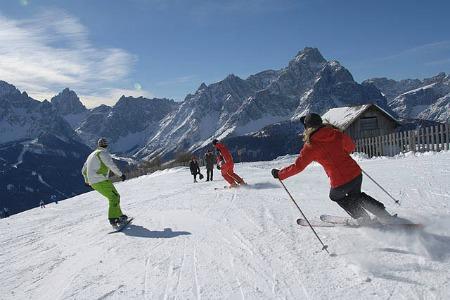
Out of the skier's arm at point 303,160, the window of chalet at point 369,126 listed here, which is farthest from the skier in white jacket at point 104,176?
the window of chalet at point 369,126

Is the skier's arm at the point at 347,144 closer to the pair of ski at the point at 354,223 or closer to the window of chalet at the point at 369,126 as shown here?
the pair of ski at the point at 354,223

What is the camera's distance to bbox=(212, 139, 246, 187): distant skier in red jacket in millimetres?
15125

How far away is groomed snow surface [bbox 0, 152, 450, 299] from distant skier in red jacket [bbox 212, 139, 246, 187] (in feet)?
17.0

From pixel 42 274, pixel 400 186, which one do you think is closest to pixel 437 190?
pixel 400 186

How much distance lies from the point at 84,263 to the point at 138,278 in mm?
1487

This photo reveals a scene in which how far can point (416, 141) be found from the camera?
71.5 feet

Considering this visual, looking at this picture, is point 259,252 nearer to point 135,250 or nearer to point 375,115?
point 135,250

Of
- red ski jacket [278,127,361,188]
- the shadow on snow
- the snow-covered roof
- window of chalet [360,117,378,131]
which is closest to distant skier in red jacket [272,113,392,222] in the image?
red ski jacket [278,127,361,188]

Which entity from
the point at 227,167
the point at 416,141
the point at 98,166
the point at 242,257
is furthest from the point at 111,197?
the point at 416,141

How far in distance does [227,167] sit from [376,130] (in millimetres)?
28519

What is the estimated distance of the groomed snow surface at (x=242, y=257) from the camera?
467cm

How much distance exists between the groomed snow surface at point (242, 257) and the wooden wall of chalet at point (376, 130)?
102 ft

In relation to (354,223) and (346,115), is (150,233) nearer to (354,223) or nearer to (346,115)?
(354,223)

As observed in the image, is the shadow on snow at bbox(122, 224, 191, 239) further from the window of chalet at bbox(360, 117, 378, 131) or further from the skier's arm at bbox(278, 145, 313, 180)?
the window of chalet at bbox(360, 117, 378, 131)
